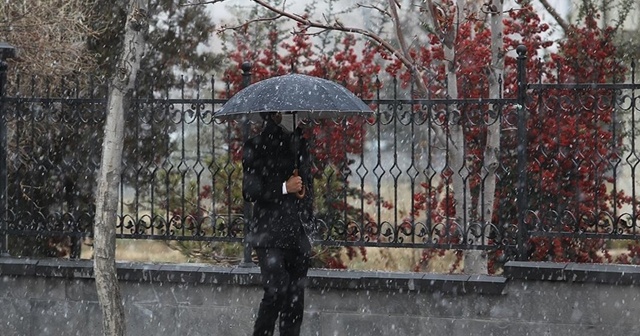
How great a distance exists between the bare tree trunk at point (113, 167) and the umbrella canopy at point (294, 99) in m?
0.62

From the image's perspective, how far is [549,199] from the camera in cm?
1170

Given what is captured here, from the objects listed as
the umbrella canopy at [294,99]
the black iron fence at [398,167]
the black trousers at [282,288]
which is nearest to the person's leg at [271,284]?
the black trousers at [282,288]

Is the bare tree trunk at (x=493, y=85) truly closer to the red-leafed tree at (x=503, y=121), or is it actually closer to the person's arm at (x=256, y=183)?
the red-leafed tree at (x=503, y=121)

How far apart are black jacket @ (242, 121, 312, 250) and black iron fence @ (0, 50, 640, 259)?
0.88 m

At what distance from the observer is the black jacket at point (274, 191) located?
7.21 m

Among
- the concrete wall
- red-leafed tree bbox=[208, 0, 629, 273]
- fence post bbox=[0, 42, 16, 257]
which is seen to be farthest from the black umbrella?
red-leafed tree bbox=[208, 0, 629, 273]

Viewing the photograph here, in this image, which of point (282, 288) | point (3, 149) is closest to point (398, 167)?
point (282, 288)

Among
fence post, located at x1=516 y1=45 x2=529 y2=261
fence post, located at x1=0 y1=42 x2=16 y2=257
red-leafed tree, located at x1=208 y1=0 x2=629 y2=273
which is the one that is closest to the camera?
fence post, located at x1=516 y1=45 x2=529 y2=261

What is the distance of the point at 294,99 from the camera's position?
7.18 metres

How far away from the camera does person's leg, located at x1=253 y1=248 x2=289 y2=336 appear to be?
724 cm

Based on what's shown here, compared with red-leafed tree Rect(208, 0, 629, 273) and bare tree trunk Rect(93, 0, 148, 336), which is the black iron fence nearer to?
red-leafed tree Rect(208, 0, 629, 273)

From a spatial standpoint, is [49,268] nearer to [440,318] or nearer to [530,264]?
[440,318]

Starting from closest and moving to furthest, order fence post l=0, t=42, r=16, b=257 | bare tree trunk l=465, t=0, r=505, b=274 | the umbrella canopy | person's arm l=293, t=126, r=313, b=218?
the umbrella canopy, person's arm l=293, t=126, r=313, b=218, fence post l=0, t=42, r=16, b=257, bare tree trunk l=465, t=0, r=505, b=274

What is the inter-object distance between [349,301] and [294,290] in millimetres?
1150
